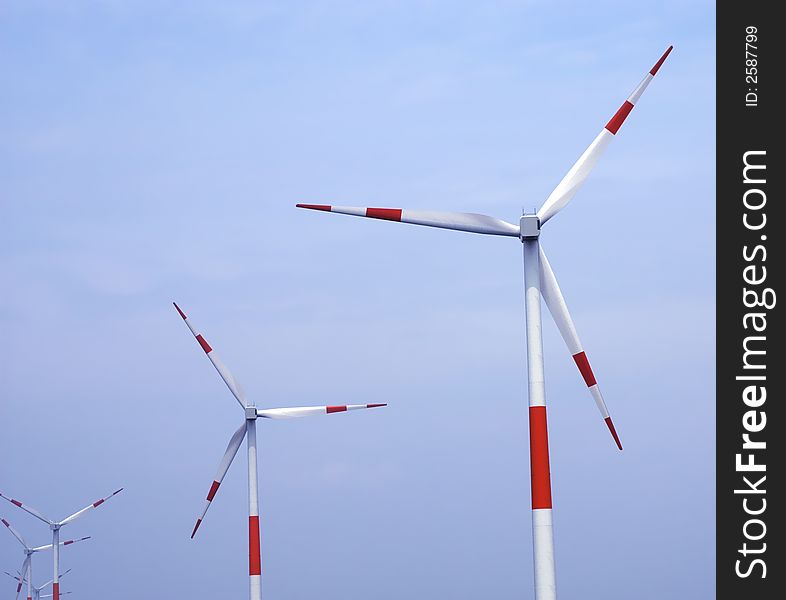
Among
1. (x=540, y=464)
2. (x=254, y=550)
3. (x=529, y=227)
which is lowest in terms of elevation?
(x=254, y=550)

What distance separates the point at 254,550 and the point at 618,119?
38149 mm

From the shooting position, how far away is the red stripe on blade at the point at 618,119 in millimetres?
46188

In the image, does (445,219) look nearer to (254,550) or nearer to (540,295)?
(540,295)

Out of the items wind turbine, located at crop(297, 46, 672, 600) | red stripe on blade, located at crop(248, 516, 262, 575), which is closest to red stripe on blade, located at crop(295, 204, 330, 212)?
wind turbine, located at crop(297, 46, 672, 600)

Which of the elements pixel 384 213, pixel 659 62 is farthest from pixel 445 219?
pixel 659 62

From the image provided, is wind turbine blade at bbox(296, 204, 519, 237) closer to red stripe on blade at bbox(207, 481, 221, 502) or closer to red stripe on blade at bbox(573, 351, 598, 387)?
red stripe on blade at bbox(573, 351, 598, 387)

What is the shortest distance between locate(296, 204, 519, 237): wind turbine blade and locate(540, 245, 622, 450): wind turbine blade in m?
1.68

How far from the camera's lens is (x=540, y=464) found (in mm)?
41406

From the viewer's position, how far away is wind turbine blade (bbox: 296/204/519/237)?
144 ft
